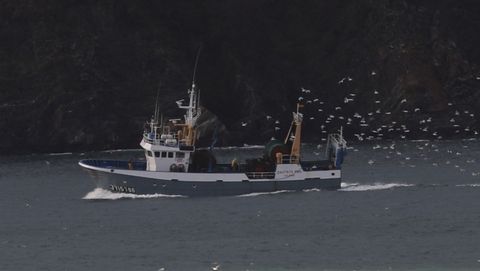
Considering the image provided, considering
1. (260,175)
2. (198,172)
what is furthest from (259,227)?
(260,175)

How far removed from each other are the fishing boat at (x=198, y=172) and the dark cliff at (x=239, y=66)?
168 ft

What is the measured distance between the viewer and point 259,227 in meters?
86.4

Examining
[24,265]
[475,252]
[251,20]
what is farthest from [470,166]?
[251,20]

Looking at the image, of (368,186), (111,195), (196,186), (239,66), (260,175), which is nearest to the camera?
(196,186)

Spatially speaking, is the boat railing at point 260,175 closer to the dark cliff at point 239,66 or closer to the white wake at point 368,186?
the white wake at point 368,186

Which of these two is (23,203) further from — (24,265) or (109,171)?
(24,265)

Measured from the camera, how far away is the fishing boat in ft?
327

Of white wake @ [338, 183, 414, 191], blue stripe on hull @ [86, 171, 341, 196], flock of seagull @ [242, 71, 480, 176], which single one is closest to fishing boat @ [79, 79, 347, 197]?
blue stripe on hull @ [86, 171, 341, 196]

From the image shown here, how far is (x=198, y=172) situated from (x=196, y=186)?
934 mm

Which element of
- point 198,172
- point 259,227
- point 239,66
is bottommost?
point 259,227

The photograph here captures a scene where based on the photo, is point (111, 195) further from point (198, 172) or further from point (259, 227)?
point (259, 227)

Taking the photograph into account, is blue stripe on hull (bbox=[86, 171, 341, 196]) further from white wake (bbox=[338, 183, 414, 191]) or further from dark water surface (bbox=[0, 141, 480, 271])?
white wake (bbox=[338, 183, 414, 191])

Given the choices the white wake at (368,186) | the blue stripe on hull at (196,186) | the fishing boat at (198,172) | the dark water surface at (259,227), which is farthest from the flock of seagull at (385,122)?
the blue stripe on hull at (196,186)

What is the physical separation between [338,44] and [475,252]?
4048 inches
